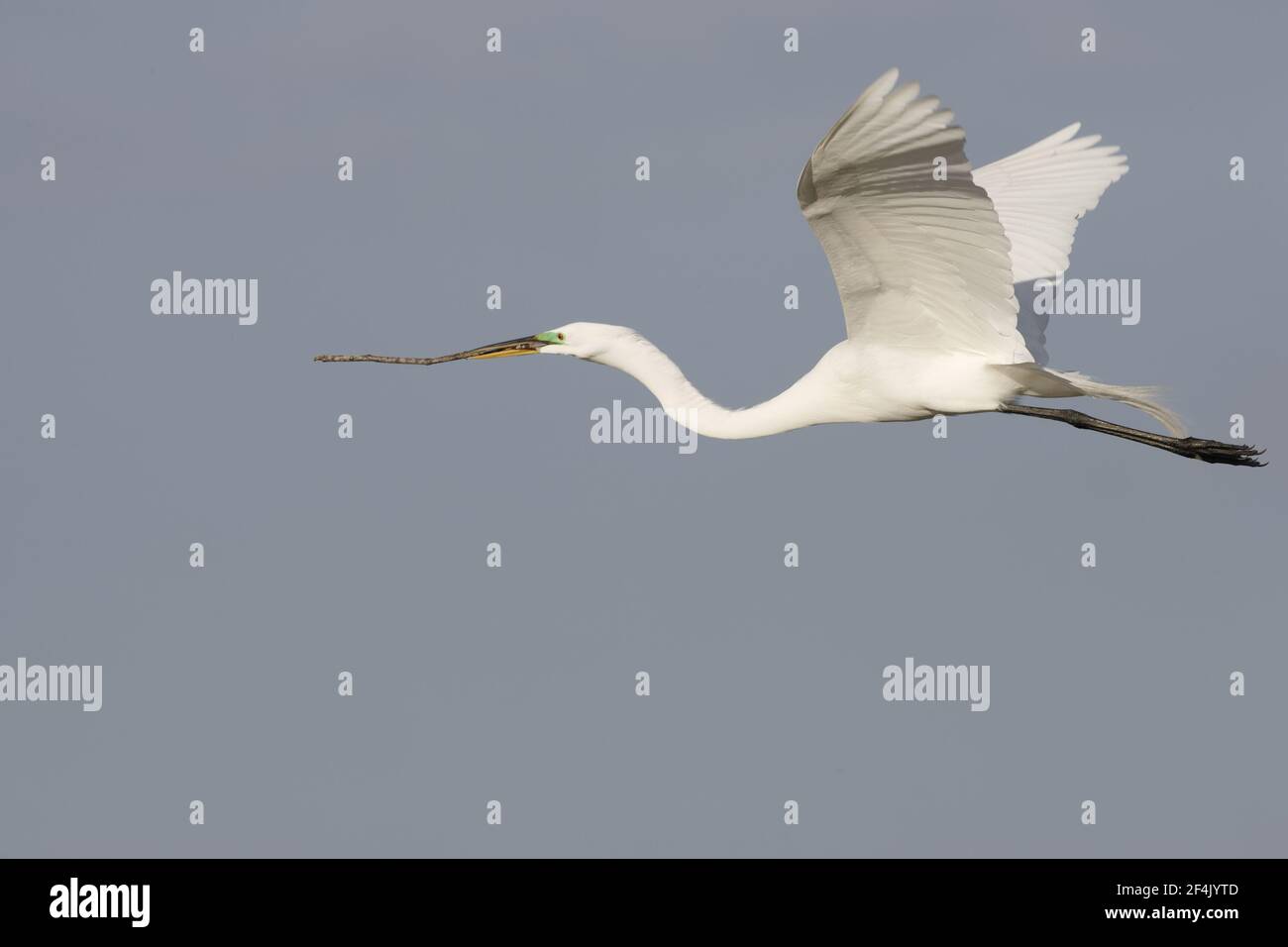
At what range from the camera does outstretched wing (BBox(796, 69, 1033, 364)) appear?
12289 mm

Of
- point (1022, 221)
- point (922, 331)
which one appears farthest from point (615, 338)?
point (1022, 221)

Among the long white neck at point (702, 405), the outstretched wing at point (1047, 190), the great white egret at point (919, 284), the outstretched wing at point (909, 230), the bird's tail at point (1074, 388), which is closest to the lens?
the outstretched wing at point (909, 230)

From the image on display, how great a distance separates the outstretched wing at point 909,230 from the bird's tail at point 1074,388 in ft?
0.58

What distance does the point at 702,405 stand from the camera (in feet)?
52.6

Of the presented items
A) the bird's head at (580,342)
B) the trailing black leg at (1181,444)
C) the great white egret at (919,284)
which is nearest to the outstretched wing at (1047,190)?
the great white egret at (919,284)

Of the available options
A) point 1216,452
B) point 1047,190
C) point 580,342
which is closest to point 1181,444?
point 1216,452

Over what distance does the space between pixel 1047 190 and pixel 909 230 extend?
14.5 ft

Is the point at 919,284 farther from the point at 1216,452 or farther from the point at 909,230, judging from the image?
the point at 1216,452

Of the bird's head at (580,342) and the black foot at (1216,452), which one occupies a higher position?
the bird's head at (580,342)

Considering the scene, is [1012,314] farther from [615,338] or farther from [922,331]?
[615,338]

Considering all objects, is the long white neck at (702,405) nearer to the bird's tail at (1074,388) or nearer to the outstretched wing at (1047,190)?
the bird's tail at (1074,388)

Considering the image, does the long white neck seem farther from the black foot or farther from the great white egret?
the black foot

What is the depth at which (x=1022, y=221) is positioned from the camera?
17672mm

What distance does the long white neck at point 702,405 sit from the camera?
16000 mm
